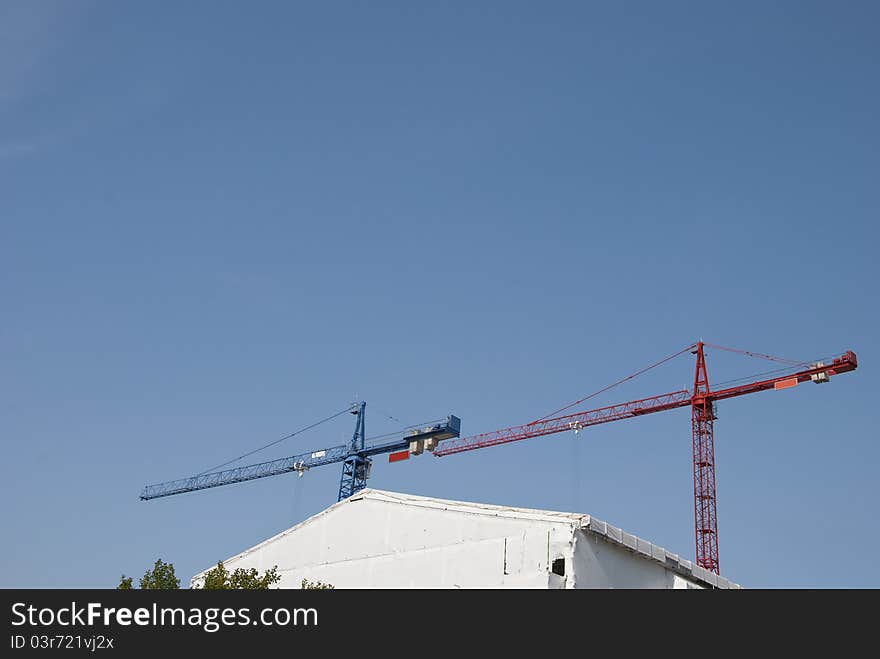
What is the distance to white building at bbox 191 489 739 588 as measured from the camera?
94.2 ft

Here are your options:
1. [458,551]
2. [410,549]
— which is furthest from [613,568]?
[410,549]

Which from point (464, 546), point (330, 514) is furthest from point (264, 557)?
point (464, 546)

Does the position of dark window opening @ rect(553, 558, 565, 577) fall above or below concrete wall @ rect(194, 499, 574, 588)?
below

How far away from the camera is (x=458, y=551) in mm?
30594

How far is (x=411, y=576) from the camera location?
31734 mm

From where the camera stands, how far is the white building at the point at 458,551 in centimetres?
2871

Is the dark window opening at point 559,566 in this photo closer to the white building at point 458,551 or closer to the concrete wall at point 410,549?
the white building at point 458,551

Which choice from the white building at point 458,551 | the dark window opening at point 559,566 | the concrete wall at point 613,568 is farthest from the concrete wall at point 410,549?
the concrete wall at point 613,568

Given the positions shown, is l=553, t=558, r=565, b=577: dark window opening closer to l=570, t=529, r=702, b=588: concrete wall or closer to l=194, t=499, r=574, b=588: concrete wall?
l=194, t=499, r=574, b=588: concrete wall

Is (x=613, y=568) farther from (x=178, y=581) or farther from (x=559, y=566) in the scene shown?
(x=178, y=581)

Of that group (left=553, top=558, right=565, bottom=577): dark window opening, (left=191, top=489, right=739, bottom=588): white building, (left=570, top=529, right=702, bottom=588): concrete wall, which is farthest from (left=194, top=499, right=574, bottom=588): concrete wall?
(left=570, top=529, right=702, bottom=588): concrete wall

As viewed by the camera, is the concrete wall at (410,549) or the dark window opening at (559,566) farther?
the concrete wall at (410,549)

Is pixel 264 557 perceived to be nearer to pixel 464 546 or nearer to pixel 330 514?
pixel 330 514
